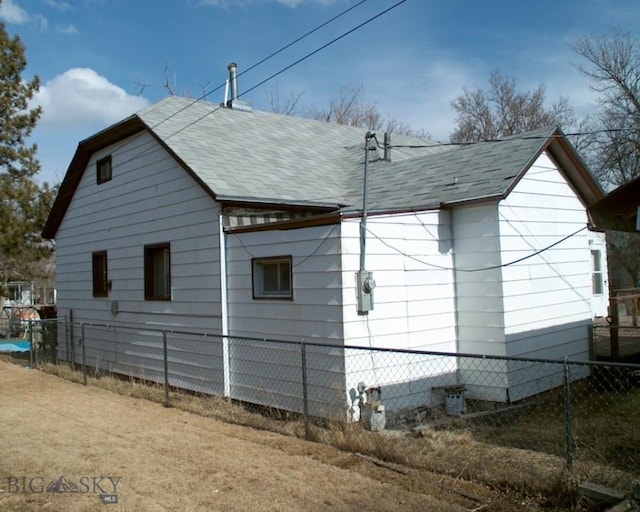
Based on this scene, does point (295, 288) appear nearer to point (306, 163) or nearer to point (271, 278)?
point (271, 278)

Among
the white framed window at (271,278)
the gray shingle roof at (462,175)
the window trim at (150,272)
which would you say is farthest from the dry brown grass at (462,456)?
the window trim at (150,272)

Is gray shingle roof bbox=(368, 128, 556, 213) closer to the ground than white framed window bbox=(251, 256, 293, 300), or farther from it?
farther from it

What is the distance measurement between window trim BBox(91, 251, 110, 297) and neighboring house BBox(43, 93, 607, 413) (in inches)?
23.7

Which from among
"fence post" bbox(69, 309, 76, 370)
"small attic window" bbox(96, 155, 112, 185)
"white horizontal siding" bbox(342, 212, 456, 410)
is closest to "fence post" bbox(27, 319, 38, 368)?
"fence post" bbox(69, 309, 76, 370)

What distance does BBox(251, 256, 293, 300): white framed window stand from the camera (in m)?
8.42

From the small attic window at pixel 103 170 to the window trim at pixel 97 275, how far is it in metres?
1.66

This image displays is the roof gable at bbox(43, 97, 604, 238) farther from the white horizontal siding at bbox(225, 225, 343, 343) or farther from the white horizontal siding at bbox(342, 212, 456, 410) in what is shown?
the white horizontal siding at bbox(225, 225, 343, 343)

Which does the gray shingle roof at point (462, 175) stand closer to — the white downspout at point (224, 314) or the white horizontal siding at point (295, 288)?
the white horizontal siding at point (295, 288)

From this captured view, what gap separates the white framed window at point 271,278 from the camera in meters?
8.42

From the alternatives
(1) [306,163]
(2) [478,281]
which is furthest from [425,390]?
(1) [306,163]

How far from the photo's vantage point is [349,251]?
7.50 m

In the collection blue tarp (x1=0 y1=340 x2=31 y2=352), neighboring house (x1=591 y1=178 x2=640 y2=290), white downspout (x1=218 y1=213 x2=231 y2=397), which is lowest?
blue tarp (x1=0 y1=340 x2=31 y2=352)

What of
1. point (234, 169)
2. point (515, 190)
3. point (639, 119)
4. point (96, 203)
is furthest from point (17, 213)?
point (639, 119)

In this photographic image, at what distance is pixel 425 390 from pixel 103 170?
901cm
